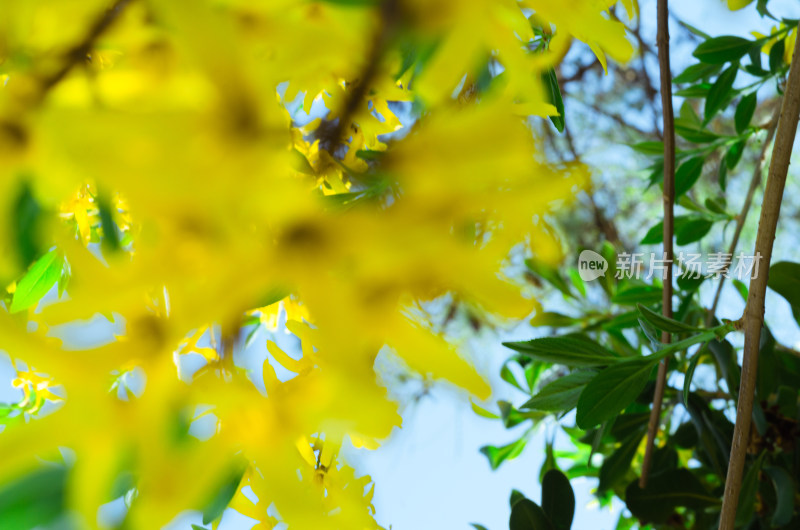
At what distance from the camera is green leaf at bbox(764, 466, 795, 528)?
1.48 feet

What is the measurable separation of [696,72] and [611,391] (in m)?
0.38

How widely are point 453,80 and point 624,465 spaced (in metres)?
0.52

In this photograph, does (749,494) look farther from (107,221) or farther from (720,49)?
(107,221)

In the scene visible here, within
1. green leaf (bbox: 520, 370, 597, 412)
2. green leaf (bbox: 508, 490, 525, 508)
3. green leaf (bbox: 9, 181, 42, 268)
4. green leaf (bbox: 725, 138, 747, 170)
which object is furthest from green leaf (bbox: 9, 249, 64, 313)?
green leaf (bbox: 725, 138, 747, 170)

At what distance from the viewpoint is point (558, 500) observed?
45 cm

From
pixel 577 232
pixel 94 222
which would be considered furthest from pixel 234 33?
pixel 577 232

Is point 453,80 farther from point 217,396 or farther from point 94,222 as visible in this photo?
point 94,222

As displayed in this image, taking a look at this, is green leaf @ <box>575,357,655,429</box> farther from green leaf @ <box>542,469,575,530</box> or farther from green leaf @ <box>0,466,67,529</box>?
green leaf @ <box>0,466,67,529</box>

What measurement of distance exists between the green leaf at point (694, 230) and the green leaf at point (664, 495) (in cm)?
27

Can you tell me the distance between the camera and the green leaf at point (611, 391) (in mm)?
361

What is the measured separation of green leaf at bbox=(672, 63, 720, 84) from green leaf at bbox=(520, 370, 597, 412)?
0.33 meters

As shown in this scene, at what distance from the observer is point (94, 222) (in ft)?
1.16

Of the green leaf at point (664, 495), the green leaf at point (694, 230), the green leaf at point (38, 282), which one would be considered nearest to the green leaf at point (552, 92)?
the green leaf at point (38, 282)

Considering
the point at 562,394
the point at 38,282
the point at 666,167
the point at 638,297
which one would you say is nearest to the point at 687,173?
the point at 638,297
